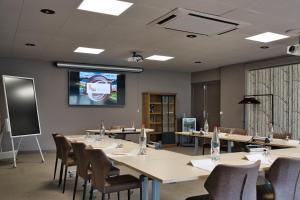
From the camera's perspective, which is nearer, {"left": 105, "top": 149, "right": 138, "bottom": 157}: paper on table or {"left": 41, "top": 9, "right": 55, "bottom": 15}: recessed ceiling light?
{"left": 105, "top": 149, "right": 138, "bottom": 157}: paper on table

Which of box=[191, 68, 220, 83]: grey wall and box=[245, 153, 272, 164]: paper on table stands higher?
box=[191, 68, 220, 83]: grey wall

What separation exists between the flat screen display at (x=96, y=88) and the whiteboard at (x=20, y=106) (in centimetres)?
148

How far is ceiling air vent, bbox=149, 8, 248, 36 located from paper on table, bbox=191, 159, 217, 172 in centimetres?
206

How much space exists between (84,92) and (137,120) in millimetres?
1962

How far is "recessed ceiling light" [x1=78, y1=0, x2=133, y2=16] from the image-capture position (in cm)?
356

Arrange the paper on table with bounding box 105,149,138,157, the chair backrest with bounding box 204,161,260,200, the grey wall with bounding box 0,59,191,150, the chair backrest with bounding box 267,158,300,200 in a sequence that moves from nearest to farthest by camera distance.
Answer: the chair backrest with bounding box 204,161,260,200 → the chair backrest with bounding box 267,158,300,200 → the paper on table with bounding box 105,149,138,157 → the grey wall with bounding box 0,59,191,150

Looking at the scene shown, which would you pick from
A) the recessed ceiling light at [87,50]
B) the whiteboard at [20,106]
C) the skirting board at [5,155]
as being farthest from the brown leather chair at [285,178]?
the skirting board at [5,155]

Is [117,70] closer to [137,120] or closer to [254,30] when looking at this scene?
[137,120]

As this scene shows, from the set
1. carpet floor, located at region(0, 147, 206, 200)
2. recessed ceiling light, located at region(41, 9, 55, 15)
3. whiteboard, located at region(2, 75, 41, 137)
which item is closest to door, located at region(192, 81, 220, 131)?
carpet floor, located at region(0, 147, 206, 200)

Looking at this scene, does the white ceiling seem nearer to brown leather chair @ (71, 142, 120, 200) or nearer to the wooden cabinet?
brown leather chair @ (71, 142, 120, 200)

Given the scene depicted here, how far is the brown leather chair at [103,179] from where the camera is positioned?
2.64 m

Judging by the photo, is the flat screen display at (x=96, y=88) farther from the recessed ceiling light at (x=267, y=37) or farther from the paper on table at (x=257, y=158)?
the paper on table at (x=257, y=158)

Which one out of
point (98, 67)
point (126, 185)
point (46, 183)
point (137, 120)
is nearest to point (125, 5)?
point (126, 185)

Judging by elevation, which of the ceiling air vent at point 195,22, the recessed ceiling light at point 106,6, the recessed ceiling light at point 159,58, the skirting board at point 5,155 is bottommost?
the skirting board at point 5,155
